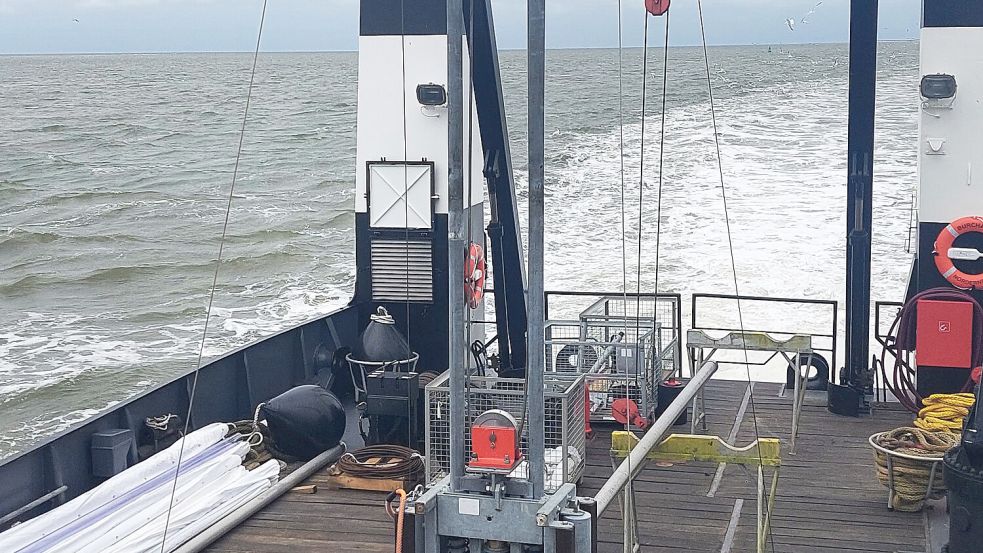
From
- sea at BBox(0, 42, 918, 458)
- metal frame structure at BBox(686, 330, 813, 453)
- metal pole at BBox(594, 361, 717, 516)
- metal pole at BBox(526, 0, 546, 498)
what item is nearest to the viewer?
metal pole at BBox(526, 0, 546, 498)

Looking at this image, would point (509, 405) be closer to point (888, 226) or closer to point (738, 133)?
point (888, 226)

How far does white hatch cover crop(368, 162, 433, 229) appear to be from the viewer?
404 inches

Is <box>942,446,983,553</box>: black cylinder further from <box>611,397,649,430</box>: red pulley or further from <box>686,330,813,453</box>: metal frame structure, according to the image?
<box>611,397,649,430</box>: red pulley

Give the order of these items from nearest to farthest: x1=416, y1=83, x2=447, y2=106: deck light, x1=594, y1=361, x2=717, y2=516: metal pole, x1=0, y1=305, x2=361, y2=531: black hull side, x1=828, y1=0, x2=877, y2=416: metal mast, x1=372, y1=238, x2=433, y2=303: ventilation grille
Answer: x1=594, y1=361, x2=717, y2=516: metal pole < x1=0, y1=305, x2=361, y2=531: black hull side < x1=828, y1=0, x2=877, y2=416: metal mast < x1=416, y1=83, x2=447, y2=106: deck light < x1=372, y1=238, x2=433, y2=303: ventilation grille

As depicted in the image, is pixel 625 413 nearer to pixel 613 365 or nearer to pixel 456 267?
pixel 613 365

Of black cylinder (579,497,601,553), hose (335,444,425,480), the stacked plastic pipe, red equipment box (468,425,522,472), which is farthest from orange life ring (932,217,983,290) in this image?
red equipment box (468,425,522,472)

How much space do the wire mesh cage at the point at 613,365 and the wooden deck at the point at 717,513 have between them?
405mm

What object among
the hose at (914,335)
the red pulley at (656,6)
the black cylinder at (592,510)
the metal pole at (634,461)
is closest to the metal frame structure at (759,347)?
the hose at (914,335)

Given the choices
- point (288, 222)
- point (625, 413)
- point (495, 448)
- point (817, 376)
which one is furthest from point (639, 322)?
point (288, 222)

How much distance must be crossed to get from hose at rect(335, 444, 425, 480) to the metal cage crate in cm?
120

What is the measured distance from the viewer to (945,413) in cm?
792

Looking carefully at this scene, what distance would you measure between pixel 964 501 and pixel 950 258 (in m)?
4.19

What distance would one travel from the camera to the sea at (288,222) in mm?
21266

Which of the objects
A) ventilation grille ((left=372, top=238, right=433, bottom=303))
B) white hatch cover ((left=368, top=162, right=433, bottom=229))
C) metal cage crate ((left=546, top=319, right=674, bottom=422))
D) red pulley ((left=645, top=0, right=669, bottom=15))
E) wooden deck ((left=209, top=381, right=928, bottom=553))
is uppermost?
red pulley ((left=645, top=0, right=669, bottom=15))
